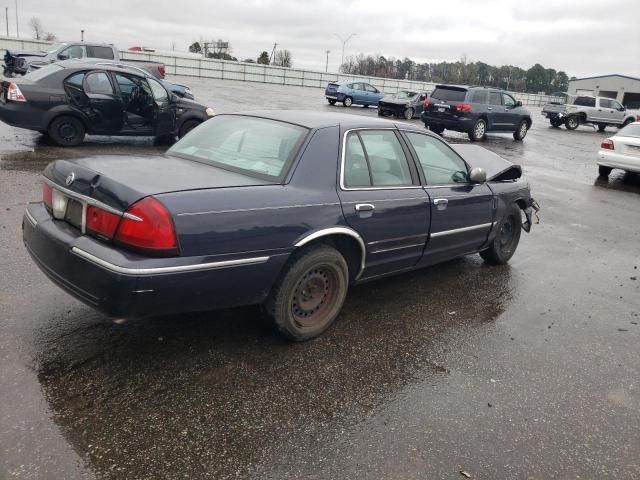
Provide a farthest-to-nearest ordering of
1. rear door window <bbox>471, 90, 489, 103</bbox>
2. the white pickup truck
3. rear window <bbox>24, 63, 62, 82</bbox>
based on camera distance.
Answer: the white pickup truck → rear door window <bbox>471, 90, 489, 103</bbox> → rear window <bbox>24, 63, 62, 82</bbox>

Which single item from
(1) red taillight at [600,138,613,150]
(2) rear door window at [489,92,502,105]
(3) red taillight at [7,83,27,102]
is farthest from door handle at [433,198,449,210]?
(2) rear door window at [489,92,502,105]

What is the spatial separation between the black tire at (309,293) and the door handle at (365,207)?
36cm

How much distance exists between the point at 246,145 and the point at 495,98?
1739 cm

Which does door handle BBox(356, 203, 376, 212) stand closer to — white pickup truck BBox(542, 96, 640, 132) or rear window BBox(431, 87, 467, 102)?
rear window BBox(431, 87, 467, 102)

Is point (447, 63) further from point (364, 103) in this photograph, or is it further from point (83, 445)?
point (83, 445)

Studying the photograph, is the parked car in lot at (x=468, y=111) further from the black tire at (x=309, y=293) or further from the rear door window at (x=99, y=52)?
the black tire at (x=309, y=293)

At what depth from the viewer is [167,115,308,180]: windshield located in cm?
370

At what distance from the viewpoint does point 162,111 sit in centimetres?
1041

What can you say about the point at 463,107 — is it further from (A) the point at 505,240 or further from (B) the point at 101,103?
(A) the point at 505,240

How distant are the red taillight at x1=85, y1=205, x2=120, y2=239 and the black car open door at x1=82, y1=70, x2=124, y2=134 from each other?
292 inches

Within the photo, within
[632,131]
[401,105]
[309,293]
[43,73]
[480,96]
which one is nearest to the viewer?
[309,293]

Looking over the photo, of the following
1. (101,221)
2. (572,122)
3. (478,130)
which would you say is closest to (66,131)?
(101,221)

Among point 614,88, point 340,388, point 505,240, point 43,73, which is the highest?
point 614,88

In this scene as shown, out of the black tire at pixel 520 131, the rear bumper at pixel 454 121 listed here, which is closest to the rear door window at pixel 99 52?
the rear bumper at pixel 454 121
